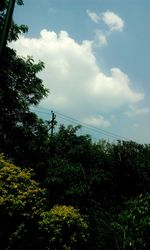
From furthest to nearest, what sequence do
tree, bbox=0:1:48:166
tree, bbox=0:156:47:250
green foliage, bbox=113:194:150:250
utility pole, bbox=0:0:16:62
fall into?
tree, bbox=0:1:48:166
green foliage, bbox=113:194:150:250
tree, bbox=0:156:47:250
utility pole, bbox=0:0:16:62

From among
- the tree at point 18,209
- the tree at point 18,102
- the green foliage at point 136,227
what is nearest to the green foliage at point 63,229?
the tree at point 18,209

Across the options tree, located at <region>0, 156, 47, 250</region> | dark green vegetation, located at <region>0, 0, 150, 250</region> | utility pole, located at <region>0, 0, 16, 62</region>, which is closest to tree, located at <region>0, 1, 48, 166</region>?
dark green vegetation, located at <region>0, 0, 150, 250</region>

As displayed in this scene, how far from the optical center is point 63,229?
1177 centimetres

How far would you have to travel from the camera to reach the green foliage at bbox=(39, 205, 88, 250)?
11562 mm

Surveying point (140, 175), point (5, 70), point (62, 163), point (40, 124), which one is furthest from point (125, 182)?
point (5, 70)

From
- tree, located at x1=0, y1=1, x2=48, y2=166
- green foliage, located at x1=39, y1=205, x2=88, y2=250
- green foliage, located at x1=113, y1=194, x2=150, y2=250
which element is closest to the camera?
green foliage, located at x1=39, y1=205, x2=88, y2=250

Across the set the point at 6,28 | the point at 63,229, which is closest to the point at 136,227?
the point at 63,229

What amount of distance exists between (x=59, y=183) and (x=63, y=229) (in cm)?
337

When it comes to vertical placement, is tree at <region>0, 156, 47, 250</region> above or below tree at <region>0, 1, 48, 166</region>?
below

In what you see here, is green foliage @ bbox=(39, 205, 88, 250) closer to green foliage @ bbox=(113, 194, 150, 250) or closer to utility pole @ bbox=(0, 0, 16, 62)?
green foliage @ bbox=(113, 194, 150, 250)

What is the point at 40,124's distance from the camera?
1833 centimetres

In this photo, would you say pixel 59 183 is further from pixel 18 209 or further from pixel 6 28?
pixel 6 28

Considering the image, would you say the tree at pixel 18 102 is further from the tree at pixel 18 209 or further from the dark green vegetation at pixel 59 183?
the tree at pixel 18 209

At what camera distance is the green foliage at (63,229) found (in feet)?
37.9
